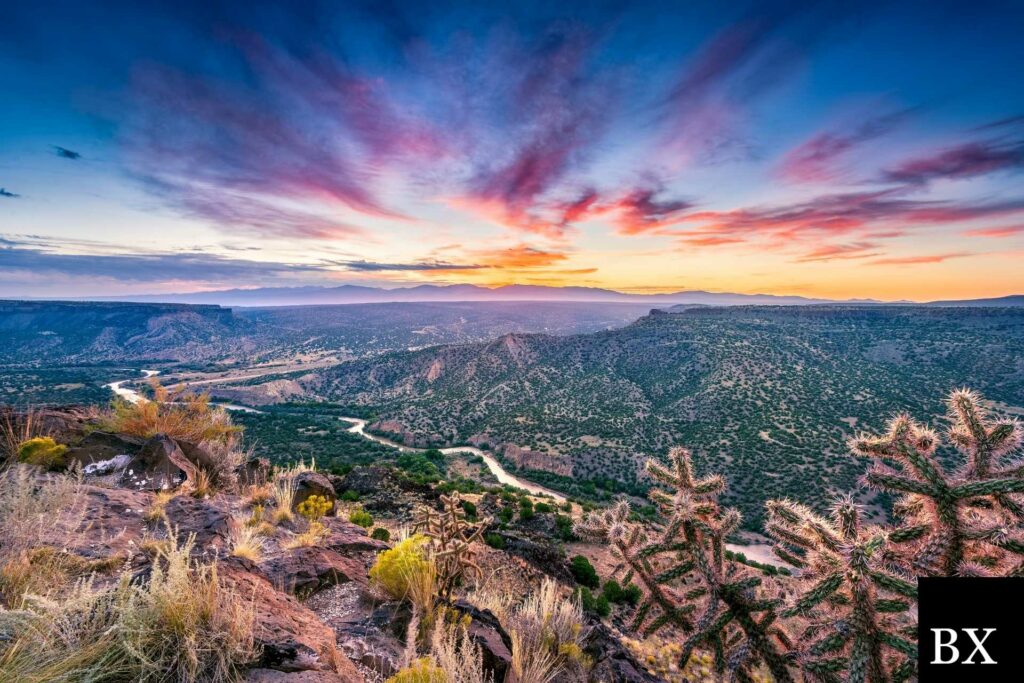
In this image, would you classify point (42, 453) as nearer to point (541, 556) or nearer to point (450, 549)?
point (450, 549)

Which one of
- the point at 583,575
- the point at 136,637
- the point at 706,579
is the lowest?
the point at 583,575

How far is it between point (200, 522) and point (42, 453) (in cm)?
576

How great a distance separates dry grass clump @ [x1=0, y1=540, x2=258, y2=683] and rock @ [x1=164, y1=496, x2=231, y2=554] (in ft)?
8.65

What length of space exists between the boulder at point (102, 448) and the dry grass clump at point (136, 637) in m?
8.82

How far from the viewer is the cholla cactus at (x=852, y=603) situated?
4129 mm

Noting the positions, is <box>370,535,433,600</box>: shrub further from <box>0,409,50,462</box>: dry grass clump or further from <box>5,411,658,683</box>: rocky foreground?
<box>0,409,50,462</box>: dry grass clump

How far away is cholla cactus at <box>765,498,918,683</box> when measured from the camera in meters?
4.13

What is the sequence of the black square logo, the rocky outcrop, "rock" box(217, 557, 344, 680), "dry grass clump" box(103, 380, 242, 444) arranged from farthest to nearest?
the rocky outcrop
"dry grass clump" box(103, 380, 242, 444)
the black square logo
"rock" box(217, 557, 344, 680)

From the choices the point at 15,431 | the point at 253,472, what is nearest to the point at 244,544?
the point at 15,431

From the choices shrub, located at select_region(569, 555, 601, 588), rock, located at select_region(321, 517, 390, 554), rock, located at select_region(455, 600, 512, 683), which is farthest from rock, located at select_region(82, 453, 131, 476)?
shrub, located at select_region(569, 555, 601, 588)

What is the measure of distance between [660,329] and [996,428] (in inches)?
3473

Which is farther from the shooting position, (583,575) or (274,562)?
(583,575)

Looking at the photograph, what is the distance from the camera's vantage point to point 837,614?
530 centimetres

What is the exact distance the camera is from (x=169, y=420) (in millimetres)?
11961
